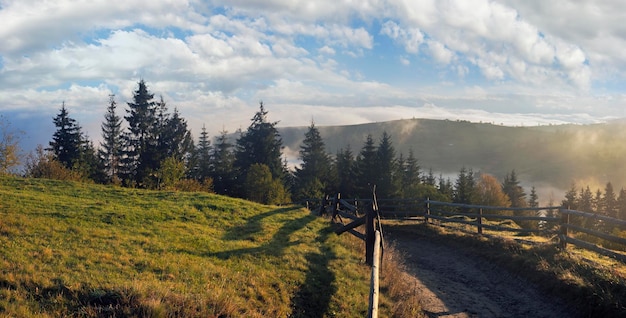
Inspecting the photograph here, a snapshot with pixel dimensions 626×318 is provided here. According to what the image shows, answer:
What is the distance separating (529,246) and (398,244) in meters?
6.41

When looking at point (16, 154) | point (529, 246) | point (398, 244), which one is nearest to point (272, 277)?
point (529, 246)

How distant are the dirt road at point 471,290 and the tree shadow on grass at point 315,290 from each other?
9.08ft

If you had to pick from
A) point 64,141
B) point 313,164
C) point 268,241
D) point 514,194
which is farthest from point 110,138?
point 514,194

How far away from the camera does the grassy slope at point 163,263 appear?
6.22m

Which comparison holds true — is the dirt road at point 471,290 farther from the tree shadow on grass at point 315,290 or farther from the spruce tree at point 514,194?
the spruce tree at point 514,194

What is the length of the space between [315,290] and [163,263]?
142 inches

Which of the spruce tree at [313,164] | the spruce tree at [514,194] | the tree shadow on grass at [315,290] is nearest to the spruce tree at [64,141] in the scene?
the spruce tree at [313,164]

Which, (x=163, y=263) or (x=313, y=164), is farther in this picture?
(x=313, y=164)

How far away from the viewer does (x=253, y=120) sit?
192ft

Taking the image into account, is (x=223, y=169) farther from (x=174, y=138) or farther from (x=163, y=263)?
(x=163, y=263)

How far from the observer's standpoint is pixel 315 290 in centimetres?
911

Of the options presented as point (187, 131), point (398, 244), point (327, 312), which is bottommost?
point (398, 244)

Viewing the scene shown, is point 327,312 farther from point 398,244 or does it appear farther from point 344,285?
point 398,244

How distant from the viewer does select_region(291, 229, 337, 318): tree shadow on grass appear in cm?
813
